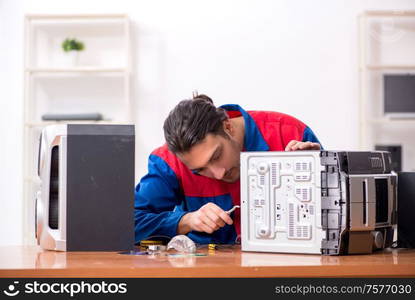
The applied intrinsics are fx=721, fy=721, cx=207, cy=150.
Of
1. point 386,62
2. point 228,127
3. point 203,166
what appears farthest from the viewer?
point 386,62

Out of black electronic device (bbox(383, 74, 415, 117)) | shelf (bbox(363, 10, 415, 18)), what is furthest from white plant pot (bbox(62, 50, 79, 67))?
black electronic device (bbox(383, 74, 415, 117))

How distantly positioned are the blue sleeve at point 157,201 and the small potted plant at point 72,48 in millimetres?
2364

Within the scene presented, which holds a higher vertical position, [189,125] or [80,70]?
[80,70]

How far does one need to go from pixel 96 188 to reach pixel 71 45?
110 inches

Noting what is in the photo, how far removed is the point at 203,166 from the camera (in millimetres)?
2086

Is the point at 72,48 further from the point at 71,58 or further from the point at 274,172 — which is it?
the point at 274,172

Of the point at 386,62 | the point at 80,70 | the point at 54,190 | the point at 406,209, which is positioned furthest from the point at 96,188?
the point at 386,62

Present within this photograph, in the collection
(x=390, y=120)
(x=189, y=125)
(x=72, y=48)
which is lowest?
(x=189, y=125)

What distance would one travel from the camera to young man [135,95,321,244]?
203 centimetres

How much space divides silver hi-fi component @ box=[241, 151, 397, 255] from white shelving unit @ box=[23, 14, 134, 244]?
2813 mm

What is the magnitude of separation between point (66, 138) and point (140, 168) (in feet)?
8.90

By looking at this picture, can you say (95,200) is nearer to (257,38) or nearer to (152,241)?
(152,241)

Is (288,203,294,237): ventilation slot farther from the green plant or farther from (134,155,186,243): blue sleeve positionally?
the green plant

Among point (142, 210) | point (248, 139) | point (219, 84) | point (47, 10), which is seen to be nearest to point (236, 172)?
point (248, 139)
